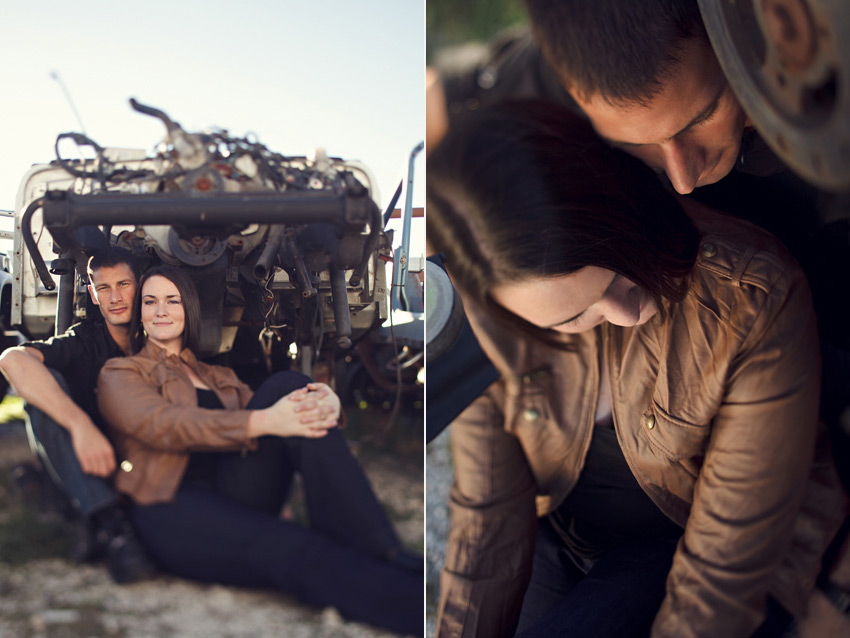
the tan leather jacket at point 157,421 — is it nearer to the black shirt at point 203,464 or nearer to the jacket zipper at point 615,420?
the black shirt at point 203,464

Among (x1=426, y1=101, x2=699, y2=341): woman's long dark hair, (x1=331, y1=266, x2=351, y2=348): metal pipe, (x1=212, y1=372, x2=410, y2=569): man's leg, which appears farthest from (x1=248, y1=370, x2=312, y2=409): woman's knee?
(x1=426, y1=101, x2=699, y2=341): woman's long dark hair

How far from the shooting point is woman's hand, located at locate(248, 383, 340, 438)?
1281 millimetres

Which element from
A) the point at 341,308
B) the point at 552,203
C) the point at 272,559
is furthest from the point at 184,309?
the point at 552,203

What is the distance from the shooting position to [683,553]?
1.20 m

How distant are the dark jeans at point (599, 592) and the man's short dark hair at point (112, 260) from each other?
3.46ft

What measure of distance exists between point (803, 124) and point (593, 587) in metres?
1.00

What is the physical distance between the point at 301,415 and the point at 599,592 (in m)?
0.76

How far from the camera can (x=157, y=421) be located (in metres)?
1.25

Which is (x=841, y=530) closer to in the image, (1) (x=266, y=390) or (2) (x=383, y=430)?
(2) (x=383, y=430)

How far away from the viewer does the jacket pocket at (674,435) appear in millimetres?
1143

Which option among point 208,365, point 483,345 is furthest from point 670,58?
point 208,365

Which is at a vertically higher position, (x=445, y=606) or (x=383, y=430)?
(x=383, y=430)

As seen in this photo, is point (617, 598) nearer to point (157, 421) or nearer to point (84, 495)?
point (157, 421)

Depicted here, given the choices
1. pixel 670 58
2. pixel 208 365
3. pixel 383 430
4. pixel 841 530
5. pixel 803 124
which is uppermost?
pixel 670 58
